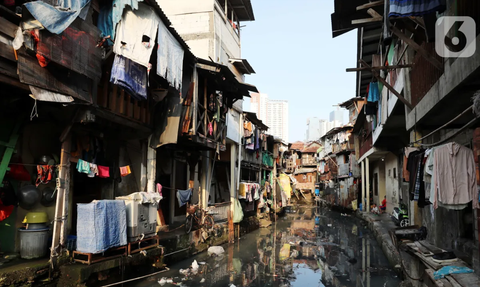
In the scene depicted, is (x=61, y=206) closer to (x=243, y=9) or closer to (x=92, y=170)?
(x=92, y=170)

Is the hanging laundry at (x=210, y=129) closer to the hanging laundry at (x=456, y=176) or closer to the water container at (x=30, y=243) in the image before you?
the water container at (x=30, y=243)

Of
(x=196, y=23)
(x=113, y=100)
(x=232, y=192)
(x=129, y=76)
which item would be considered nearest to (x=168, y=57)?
(x=129, y=76)

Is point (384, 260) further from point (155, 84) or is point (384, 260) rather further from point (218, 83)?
point (155, 84)

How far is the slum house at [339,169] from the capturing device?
37438mm

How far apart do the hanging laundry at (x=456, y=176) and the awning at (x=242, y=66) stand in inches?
668

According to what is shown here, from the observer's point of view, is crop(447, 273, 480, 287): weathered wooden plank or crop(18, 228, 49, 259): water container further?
crop(18, 228, 49, 259): water container

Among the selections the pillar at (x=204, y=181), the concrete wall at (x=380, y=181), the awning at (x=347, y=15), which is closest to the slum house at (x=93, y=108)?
the pillar at (x=204, y=181)

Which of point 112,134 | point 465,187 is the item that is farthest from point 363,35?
point 112,134

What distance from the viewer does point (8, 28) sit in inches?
265

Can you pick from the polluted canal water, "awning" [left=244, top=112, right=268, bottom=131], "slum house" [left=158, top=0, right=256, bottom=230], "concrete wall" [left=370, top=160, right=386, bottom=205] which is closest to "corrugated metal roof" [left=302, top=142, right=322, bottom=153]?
"concrete wall" [left=370, top=160, right=386, bottom=205]

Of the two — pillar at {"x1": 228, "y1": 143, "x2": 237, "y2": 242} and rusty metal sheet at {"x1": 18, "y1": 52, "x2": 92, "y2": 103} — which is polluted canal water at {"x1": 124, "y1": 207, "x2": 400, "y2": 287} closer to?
pillar at {"x1": 228, "y1": 143, "x2": 237, "y2": 242}

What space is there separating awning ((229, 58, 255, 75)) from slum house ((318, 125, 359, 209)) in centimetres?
1770

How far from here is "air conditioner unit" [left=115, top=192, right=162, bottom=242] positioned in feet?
32.2

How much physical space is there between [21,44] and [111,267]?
232 inches
